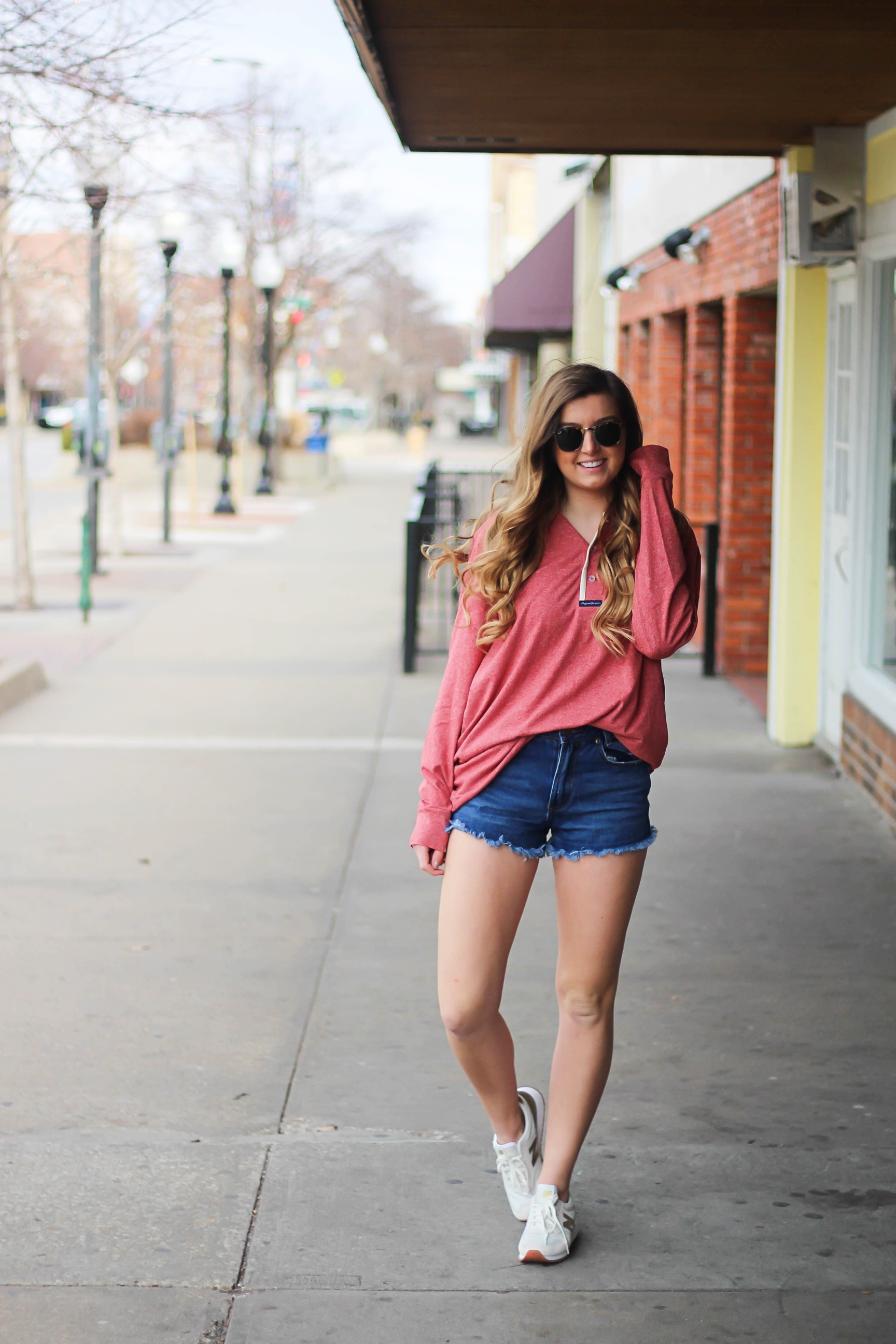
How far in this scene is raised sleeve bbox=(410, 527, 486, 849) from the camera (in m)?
3.40

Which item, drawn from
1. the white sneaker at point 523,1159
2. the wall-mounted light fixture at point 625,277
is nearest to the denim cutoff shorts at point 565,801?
the white sneaker at point 523,1159

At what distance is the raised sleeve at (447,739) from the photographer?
3.40 metres

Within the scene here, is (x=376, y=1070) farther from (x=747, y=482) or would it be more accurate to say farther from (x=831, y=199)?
(x=747, y=482)

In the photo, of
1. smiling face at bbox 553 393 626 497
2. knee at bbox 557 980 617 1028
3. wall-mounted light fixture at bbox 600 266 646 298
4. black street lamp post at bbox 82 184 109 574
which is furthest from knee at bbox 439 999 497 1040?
wall-mounted light fixture at bbox 600 266 646 298

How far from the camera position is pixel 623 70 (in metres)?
6.28

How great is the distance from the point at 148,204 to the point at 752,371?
6.13 meters

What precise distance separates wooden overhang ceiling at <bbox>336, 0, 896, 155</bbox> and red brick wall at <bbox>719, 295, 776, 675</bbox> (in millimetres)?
2191

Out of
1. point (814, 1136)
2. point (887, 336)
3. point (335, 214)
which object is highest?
point (335, 214)

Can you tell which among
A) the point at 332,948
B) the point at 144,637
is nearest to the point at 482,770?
the point at 332,948

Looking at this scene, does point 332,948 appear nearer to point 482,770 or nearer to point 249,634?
point 482,770

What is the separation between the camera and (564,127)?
755cm

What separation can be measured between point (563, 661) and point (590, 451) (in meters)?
0.43

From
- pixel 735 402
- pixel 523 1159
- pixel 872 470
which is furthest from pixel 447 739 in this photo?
pixel 735 402

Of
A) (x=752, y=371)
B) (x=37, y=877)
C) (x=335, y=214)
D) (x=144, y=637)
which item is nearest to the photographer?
(x=37, y=877)
